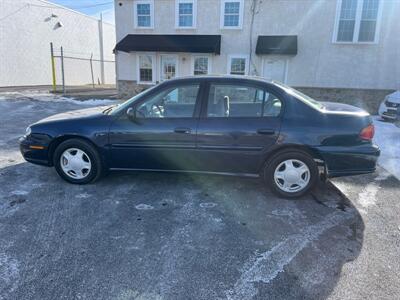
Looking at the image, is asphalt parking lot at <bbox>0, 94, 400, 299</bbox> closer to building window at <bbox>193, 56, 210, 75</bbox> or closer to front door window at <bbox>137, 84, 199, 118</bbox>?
front door window at <bbox>137, 84, 199, 118</bbox>

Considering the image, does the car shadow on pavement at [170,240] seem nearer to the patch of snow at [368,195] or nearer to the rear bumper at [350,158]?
the patch of snow at [368,195]

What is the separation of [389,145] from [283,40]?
25.7ft

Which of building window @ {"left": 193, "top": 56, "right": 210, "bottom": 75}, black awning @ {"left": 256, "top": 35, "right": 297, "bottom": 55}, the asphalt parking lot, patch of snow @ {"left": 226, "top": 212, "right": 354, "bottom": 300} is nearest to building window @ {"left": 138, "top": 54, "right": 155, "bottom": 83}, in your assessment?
building window @ {"left": 193, "top": 56, "right": 210, "bottom": 75}

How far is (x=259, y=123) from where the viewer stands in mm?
3795

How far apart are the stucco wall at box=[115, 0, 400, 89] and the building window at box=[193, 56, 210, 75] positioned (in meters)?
0.62

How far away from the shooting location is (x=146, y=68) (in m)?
15.1

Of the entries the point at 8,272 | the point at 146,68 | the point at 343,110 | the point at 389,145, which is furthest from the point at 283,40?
the point at 8,272

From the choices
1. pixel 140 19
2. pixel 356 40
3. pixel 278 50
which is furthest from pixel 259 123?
pixel 140 19

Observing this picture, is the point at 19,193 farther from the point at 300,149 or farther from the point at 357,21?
the point at 357,21

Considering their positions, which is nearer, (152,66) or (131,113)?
(131,113)

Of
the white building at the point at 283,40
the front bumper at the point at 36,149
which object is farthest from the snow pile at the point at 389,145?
the front bumper at the point at 36,149

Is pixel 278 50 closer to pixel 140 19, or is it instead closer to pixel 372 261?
pixel 140 19

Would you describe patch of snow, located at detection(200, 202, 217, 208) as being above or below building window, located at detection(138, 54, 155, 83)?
below

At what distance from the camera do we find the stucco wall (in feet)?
41.3
